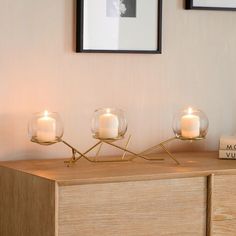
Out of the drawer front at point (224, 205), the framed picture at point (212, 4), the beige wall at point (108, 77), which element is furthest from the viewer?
the framed picture at point (212, 4)

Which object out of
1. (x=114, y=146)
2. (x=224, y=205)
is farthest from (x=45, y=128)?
(x=224, y=205)

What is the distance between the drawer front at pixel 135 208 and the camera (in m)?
1.98

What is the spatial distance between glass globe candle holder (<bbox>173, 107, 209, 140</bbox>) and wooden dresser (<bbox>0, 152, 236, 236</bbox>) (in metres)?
0.08

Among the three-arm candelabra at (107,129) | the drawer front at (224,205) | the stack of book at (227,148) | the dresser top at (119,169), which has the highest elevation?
the three-arm candelabra at (107,129)

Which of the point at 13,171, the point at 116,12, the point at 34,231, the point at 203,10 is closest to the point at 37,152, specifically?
the point at 13,171

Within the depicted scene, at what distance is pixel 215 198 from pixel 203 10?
0.69m

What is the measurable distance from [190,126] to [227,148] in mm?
155

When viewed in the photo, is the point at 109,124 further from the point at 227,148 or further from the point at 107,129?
the point at 227,148

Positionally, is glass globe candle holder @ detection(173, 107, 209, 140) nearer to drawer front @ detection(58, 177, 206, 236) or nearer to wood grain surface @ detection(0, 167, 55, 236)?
drawer front @ detection(58, 177, 206, 236)

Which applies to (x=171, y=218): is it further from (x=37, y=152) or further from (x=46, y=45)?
(x=46, y=45)

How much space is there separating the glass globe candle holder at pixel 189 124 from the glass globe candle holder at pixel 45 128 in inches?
→ 14.3

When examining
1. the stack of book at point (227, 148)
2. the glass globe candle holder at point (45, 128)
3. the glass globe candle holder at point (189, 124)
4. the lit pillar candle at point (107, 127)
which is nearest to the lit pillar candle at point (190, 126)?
the glass globe candle holder at point (189, 124)

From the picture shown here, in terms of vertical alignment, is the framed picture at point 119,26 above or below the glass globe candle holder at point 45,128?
above

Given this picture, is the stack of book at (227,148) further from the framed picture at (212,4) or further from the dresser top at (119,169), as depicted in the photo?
the framed picture at (212,4)
